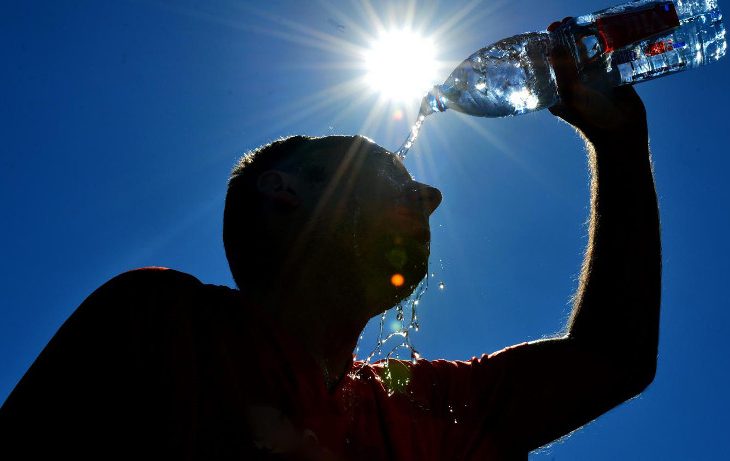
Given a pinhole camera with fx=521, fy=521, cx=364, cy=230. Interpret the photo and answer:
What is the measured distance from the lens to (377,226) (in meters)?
2.68

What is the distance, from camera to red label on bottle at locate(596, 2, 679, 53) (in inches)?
109

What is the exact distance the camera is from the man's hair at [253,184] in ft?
8.89

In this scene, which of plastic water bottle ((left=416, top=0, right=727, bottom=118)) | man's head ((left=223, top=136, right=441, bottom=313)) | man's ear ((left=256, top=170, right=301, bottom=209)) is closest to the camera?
man's head ((left=223, top=136, right=441, bottom=313))

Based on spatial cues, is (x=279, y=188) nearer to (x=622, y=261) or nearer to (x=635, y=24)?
(x=622, y=261)

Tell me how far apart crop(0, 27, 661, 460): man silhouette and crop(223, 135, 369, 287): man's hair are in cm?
1

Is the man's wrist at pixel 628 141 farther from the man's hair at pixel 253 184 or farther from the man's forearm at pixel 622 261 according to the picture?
the man's hair at pixel 253 184

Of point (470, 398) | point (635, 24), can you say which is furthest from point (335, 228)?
point (635, 24)

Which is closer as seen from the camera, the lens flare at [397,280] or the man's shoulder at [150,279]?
the man's shoulder at [150,279]

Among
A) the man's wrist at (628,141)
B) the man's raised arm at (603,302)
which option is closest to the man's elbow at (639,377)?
the man's raised arm at (603,302)

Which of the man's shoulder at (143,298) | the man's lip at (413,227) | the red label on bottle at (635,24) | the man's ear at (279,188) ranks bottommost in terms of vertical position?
the man's shoulder at (143,298)

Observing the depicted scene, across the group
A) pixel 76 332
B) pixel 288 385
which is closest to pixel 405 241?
pixel 288 385

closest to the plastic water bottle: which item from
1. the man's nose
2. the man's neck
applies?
the man's nose

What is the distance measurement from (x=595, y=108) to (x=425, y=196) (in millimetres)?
1004

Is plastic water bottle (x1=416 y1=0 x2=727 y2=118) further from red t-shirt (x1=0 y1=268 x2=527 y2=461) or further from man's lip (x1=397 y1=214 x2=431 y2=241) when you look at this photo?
red t-shirt (x1=0 y1=268 x2=527 y2=461)
